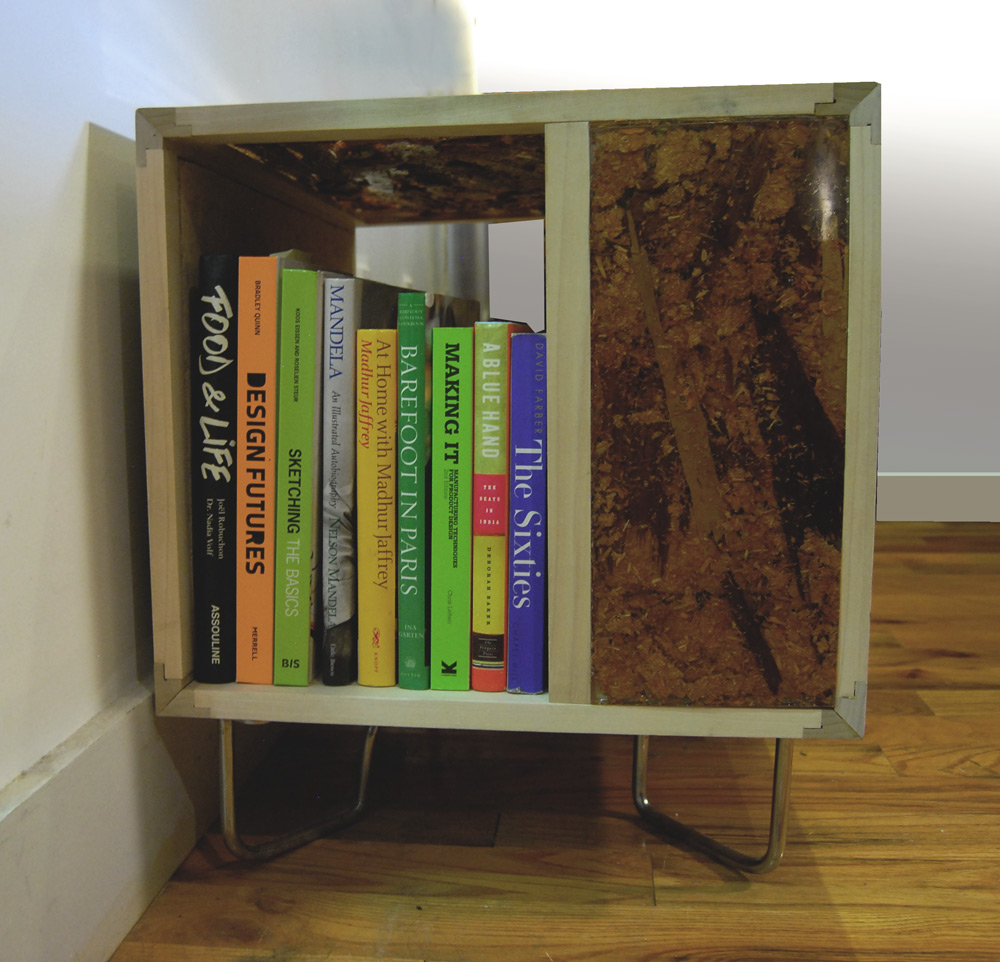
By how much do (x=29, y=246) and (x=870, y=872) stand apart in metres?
0.89

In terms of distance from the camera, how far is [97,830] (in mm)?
651

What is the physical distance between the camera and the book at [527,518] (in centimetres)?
68

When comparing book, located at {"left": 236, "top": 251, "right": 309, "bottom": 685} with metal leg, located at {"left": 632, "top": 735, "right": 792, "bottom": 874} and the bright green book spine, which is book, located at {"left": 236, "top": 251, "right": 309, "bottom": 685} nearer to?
the bright green book spine

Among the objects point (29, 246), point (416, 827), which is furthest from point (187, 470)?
point (416, 827)

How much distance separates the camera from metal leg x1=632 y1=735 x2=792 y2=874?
29.4 inches

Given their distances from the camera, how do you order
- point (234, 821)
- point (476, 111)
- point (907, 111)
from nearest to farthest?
point (476, 111) < point (234, 821) < point (907, 111)

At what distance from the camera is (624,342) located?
647 millimetres

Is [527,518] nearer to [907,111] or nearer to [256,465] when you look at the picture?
[256,465]

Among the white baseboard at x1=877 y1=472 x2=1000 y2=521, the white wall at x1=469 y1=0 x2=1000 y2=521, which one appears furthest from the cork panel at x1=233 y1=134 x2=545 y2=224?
the white baseboard at x1=877 y1=472 x2=1000 y2=521

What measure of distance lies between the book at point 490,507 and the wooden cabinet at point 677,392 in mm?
38

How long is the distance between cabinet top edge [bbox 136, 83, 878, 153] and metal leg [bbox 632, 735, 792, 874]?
21.1 inches

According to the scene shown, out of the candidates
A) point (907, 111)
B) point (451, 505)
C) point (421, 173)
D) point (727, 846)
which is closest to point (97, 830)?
point (451, 505)

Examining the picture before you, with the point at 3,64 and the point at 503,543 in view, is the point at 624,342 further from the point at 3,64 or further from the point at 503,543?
the point at 3,64

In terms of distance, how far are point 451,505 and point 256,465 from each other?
0.17 meters
